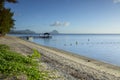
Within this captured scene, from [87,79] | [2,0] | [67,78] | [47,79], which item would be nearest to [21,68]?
[47,79]

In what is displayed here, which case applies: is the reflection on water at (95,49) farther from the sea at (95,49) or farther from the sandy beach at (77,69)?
the sandy beach at (77,69)

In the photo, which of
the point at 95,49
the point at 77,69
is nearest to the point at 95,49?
the point at 95,49

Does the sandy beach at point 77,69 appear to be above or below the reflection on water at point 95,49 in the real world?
above

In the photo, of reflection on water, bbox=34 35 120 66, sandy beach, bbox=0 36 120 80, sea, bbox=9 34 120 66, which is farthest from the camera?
reflection on water, bbox=34 35 120 66

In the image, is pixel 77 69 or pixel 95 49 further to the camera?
pixel 95 49

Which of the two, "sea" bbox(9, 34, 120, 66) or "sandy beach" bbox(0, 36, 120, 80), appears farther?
"sea" bbox(9, 34, 120, 66)

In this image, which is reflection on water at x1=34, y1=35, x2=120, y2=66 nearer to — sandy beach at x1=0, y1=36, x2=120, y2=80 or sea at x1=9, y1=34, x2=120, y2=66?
sea at x1=9, y1=34, x2=120, y2=66

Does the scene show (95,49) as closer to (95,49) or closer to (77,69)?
(95,49)

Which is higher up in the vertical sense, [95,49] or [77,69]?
[77,69]

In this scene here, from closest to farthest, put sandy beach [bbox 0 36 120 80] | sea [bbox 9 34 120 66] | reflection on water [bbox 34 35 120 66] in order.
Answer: sandy beach [bbox 0 36 120 80] → sea [bbox 9 34 120 66] → reflection on water [bbox 34 35 120 66]

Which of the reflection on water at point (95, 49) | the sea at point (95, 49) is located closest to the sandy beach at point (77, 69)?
the sea at point (95, 49)

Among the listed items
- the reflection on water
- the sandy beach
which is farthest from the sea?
the sandy beach

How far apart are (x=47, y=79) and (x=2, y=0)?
75.1ft

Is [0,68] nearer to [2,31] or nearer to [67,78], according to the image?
[67,78]
